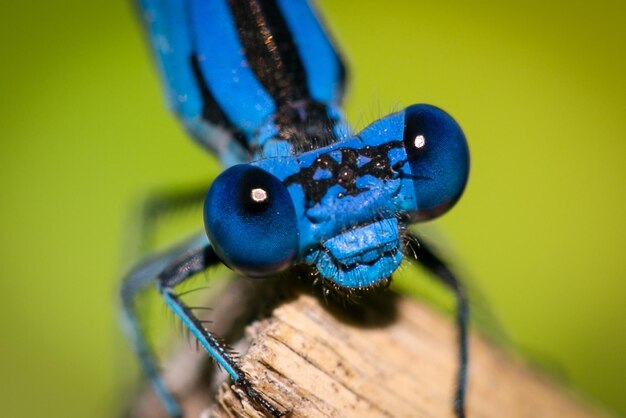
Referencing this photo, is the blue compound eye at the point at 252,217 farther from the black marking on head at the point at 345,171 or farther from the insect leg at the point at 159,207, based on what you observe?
the insect leg at the point at 159,207

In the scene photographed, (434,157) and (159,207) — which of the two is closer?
(434,157)

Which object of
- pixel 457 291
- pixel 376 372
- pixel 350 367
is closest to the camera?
pixel 350 367

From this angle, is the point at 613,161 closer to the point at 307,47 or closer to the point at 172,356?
the point at 307,47

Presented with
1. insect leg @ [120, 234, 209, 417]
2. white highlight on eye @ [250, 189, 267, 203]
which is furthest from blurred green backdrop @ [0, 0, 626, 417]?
white highlight on eye @ [250, 189, 267, 203]

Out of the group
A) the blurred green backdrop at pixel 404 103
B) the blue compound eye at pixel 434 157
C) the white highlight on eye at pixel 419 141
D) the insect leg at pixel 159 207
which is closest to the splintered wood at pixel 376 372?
the blue compound eye at pixel 434 157

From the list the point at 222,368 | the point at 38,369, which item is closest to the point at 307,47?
the point at 222,368

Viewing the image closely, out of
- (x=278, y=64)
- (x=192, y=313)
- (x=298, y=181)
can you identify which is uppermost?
(x=278, y=64)

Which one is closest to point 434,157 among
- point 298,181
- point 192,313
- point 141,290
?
point 298,181

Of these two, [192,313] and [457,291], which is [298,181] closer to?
[192,313]
